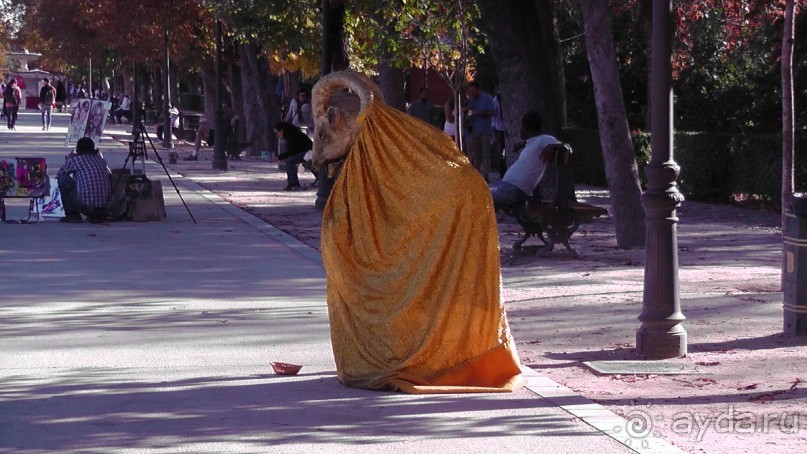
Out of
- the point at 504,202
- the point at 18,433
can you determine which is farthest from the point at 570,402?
the point at 504,202

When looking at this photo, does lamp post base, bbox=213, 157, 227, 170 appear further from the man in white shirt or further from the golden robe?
the golden robe

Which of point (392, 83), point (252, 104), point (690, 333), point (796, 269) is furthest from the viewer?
point (252, 104)

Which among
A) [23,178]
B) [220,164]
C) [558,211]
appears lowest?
[558,211]

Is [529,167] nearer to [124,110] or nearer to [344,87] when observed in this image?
[344,87]

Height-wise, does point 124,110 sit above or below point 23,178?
above

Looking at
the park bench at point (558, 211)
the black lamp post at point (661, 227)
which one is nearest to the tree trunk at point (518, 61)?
the park bench at point (558, 211)

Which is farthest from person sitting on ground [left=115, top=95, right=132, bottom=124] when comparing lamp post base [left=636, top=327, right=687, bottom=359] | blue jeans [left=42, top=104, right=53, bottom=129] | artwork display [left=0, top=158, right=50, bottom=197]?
lamp post base [left=636, top=327, right=687, bottom=359]

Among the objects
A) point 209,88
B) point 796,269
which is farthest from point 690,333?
point 209,88

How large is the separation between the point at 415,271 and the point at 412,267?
29mm

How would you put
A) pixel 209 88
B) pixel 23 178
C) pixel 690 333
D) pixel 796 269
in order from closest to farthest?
1. pixel 796 269
2. pixel 690 333
3. pixel 23 178
4. pixel 209 88

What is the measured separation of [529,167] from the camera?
13.3 metres

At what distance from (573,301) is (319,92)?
366 centimetres

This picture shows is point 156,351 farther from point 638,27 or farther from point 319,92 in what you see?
point 638,27

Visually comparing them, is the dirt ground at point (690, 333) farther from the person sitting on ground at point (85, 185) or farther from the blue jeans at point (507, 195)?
the person sitting on ground at point (85, 185)
